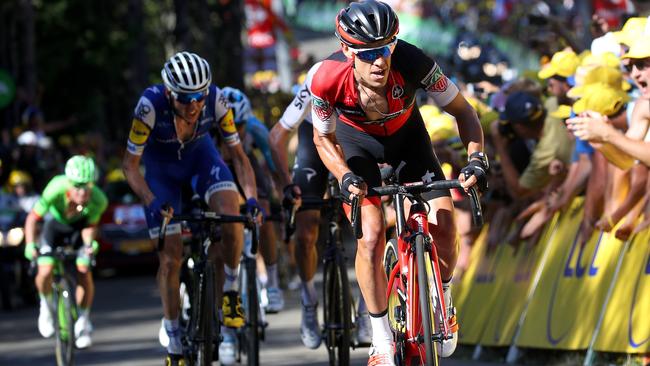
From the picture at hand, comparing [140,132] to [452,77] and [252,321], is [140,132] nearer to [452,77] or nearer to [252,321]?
[252,321]

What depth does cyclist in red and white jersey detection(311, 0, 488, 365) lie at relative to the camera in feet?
26.0

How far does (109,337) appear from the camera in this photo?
15.3 metres

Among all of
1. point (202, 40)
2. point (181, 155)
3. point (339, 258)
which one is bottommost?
point (339, 258)

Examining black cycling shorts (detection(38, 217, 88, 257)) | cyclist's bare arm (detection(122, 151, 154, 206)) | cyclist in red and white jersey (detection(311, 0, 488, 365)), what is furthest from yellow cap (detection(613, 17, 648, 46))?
black cycling shorts (detection(38, 217, 88, 257))

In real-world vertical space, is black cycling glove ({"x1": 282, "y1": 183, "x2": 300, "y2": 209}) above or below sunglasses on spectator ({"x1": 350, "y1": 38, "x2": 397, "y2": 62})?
below

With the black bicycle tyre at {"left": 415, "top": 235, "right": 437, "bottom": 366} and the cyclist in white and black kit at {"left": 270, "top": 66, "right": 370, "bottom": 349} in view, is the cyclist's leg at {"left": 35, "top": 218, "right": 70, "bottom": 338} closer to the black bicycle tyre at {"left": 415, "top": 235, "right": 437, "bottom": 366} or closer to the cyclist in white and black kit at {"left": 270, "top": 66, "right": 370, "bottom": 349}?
the cyclist in white and black kit at {"left": 270, "top": 66, "right": 370, "bottom": 349}

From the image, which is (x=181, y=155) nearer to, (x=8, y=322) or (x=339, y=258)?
(x=339, y=258)

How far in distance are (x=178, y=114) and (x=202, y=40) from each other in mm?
17316

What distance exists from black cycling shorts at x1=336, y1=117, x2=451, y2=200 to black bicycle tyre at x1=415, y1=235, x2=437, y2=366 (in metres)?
0.89

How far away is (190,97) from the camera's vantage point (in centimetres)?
980

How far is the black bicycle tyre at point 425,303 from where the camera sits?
7555 mm

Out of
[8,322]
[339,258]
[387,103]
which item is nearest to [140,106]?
[339,258]

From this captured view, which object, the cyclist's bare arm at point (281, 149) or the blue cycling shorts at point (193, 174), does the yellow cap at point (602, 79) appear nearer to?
the cyclist's bare arm at point (281, 149)

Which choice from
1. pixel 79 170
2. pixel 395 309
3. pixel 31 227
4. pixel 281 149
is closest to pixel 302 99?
pixel 281 149
